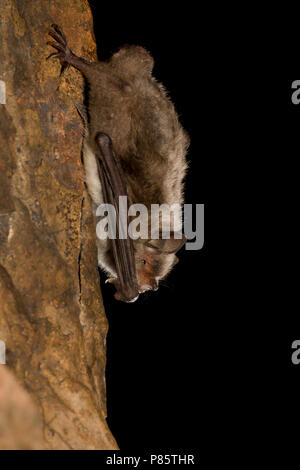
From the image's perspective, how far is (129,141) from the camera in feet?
12.5

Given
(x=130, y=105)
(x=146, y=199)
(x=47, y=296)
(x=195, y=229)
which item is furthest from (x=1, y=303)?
(x=195, y=229)

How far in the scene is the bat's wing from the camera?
12.2 ft

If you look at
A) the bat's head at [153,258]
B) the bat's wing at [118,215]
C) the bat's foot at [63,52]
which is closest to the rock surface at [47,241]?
the bat's foot at [63,52]

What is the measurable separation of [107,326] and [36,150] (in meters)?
1.44

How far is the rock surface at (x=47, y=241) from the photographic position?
3268 millimetres

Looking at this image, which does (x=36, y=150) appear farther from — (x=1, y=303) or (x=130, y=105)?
(x=1, y=303)

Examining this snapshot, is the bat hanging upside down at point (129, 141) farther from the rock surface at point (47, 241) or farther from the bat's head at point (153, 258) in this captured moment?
the rock surface at point (47, 241)

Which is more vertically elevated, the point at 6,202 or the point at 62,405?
the point at 6,202

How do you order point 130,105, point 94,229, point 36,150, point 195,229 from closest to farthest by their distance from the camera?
1. point 36,150
2. point 130,105
3. point 94,229
4. point 195,229

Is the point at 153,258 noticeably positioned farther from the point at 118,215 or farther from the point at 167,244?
the point at 118,215

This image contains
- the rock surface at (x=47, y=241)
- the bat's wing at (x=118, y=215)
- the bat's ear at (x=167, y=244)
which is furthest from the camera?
the bat's ear at (x=167, y=244)

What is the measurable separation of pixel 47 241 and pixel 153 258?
958 millimetres

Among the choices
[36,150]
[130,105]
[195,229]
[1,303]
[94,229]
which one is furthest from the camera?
[195,229]

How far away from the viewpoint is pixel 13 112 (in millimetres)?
3416
